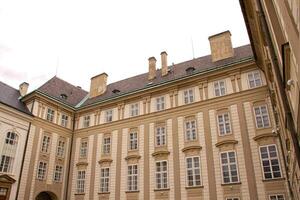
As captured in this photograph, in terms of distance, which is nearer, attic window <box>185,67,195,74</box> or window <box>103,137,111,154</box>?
attic window <box>185,67,195,74</box>

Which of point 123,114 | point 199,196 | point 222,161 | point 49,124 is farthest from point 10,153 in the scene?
point 222,161

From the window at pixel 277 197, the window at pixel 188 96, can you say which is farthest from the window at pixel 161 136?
the window at pixel 277 197

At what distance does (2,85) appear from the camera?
2747 cm

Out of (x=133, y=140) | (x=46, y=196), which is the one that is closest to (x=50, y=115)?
(x=46, y=196)

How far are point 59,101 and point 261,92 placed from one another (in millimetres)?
19879

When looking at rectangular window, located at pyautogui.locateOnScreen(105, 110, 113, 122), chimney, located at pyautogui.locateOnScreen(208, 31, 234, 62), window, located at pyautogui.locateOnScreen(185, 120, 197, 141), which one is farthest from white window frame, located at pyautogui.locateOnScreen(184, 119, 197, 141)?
rectangular window, located at pyautogui.locateOnScreen(105, 110, 113, 122)

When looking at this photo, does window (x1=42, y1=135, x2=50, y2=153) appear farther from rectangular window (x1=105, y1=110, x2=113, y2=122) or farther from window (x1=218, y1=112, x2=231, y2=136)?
window (x1=218, y1=112, x2=231, y2=136)

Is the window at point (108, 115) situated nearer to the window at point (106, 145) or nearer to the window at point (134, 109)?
the window at point (106, 145)

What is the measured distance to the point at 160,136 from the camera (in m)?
23.9

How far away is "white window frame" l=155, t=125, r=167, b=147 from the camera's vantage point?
2358cm

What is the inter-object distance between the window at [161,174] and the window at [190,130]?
296 centimetres

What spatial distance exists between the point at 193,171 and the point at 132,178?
5.77 meters

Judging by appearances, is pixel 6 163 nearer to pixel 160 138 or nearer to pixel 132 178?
pixel 132 178

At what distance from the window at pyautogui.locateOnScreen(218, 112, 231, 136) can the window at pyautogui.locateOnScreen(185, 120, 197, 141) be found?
215 centimetres
